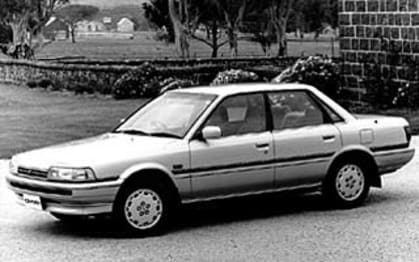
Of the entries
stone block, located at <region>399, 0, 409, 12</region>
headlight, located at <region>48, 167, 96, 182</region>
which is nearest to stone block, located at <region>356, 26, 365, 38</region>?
stone block, located at <region>399, 0, 409, 12</region>

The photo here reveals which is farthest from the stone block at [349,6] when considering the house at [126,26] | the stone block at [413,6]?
the house at [126,26]

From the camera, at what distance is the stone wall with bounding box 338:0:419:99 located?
76.3 feet

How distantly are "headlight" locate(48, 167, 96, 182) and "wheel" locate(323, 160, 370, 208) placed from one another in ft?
8.72

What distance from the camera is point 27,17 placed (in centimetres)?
5662

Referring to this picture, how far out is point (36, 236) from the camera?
10.4 meters

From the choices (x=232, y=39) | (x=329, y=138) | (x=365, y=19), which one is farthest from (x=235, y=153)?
(x=232, y=39)

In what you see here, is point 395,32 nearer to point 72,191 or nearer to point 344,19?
point 344,19

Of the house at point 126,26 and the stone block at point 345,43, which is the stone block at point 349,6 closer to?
the stone block at point 345,43

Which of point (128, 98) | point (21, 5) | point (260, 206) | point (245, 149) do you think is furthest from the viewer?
point (21, 5)

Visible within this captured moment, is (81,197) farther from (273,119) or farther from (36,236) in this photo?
(273,119)

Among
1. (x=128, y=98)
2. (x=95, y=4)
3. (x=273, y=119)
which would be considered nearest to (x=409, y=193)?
(x=273, y=119)

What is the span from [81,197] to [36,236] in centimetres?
85

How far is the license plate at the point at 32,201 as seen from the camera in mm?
10180

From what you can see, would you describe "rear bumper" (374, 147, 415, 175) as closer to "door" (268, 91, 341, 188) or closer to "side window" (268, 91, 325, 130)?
"door" (268, 91, 341, 188)
